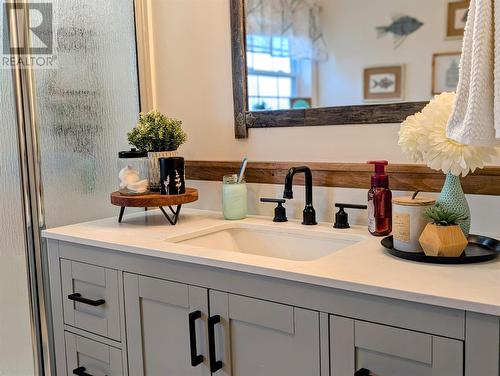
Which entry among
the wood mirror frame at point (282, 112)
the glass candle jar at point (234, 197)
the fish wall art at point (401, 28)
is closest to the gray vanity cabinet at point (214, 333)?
the glass candle jar at point (234, 197)

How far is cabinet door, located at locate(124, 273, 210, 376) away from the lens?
1.34 meters

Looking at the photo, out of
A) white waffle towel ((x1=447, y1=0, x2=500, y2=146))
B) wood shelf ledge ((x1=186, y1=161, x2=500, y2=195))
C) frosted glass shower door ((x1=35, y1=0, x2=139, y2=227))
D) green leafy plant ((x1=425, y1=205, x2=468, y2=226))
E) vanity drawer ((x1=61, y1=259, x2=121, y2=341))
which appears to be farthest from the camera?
frosted glass shower door ((x1=35, y1=0, x2=139, y2=227))

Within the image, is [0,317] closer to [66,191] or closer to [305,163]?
[66,191]

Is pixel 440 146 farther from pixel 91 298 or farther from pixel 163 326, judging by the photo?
pixel 91 298

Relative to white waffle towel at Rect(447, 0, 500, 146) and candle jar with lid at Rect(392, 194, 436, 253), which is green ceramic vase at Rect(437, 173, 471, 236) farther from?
white waffle towel at Rect(447, 0, 500, 146)

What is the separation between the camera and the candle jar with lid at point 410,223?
123cm

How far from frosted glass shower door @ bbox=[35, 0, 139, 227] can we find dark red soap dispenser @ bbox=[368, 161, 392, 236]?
1072mm

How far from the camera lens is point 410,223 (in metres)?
1.23

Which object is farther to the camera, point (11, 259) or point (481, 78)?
point (11, 259)

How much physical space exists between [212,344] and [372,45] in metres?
0.98

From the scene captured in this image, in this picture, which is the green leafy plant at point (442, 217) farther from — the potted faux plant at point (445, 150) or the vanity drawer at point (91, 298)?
the vanity drawer at point (91, 298)

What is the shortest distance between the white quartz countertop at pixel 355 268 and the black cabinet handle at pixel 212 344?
0.14 metres

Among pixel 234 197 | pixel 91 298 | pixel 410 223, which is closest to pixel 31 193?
pixel 91 298

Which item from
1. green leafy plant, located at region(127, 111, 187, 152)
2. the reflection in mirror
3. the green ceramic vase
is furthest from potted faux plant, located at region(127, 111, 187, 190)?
the green ceramic vase
